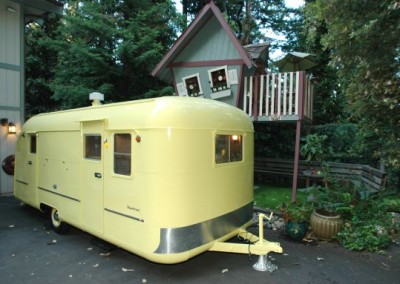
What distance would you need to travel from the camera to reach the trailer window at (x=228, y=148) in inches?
184

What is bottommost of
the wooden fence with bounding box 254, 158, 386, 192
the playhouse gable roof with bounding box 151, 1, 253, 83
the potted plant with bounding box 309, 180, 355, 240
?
the potted plant with bounding box 309, 180, 355, 240

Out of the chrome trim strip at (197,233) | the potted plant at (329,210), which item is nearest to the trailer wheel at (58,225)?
the chrome trim strip at (197,233)

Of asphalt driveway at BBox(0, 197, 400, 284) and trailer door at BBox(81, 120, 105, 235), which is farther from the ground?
trailer door at BBox(81, 120, 105, 235)

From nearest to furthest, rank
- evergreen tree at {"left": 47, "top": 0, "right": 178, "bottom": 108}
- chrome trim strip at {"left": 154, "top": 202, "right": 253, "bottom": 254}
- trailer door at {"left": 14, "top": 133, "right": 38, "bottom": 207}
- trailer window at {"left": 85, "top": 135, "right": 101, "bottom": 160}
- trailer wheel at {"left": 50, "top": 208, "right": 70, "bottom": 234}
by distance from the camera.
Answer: chrome trim strip at {"left": 154, "top": 202, "right": 253, "bottom": 254}
trailer window at {"left": 85, "top": 135, "right": 101, "bottom": 160}
trailer wheel at {"left": 50, "top": 208, "right": 70, "bottom": 234}
trailer door at {"left": 14, "top": 133, "right": 38, "bottom": 207}
evergreen tree at {"left": 47, "top": 0, "right": 178, "bottom": 108}

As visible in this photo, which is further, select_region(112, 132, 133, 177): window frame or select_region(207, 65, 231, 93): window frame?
select_region(207, 65, 231, 93): window frame

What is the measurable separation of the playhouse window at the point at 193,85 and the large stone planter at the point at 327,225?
5302 millimetres

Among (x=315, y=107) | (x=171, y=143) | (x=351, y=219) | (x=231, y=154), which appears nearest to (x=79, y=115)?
(x=171, y=143)

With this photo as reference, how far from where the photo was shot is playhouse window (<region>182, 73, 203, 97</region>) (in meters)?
9.55

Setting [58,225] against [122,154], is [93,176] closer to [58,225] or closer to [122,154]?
[122,154]

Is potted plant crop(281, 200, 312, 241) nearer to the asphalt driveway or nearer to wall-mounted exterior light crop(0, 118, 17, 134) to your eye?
the asphalt driveway

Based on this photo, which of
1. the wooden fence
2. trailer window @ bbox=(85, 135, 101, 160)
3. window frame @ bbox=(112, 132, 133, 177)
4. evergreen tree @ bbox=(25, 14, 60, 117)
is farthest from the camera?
evergreen tree @ bbox=(25, 14, 60, 117)

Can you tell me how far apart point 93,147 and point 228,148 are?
2305 millimetres

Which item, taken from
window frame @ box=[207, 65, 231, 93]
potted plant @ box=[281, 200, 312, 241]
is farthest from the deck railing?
potted plant @ box=[281, 200, 312, 241]

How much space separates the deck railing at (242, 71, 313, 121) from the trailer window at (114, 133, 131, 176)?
5.13 m
